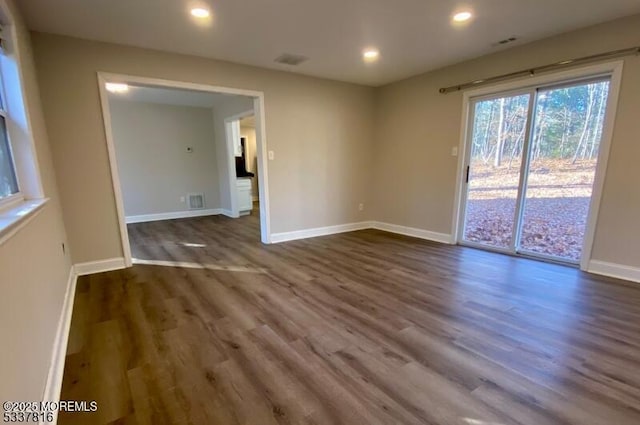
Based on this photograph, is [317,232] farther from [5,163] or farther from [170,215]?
[5,163]

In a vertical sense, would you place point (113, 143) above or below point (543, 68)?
below

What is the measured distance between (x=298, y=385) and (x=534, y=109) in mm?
3776

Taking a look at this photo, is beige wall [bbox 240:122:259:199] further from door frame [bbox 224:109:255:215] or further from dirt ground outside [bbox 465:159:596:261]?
dirt ground outside [bbox 465:159:596:261]

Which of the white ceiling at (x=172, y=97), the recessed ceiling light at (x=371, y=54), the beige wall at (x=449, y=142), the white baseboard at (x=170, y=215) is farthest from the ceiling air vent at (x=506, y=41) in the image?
the white baseboard at (x=170, y=215)

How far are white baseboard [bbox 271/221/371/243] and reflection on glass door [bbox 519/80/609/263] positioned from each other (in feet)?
8.04

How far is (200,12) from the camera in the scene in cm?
254

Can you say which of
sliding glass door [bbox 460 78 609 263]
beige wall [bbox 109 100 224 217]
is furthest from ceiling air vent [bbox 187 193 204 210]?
sliding glass door [bbox 460 78 609 263]

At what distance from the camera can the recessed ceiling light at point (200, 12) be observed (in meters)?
2.49

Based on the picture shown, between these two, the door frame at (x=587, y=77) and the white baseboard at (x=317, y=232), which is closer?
the door frame at (x=587, y=77)

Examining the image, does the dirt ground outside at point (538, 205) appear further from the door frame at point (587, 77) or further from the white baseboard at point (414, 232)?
the white baseboard at point (414, 232)

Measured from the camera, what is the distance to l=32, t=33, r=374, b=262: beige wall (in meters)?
3.00

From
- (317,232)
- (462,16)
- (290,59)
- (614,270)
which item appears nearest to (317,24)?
(290,59)

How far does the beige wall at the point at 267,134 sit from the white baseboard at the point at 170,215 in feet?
9.71

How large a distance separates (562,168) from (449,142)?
133 cm
